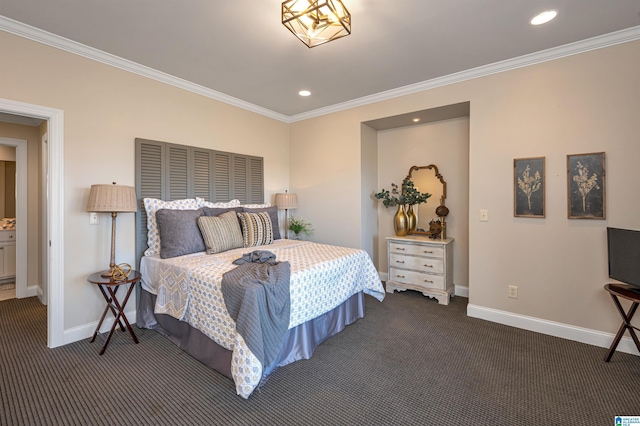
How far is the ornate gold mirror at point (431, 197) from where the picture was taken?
4.00 meters

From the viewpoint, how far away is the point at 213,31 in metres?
2.39

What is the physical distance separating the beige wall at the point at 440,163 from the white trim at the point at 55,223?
12.9 feet

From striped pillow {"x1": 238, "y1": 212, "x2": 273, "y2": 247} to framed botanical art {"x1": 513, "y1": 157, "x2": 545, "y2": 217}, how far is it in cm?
278

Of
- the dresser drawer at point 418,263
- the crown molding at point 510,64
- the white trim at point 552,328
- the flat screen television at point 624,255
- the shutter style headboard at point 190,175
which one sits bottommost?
the white trim at point 552,328

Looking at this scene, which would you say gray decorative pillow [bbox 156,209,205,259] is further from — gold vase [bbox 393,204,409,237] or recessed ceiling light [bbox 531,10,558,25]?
recessed ceiling light [bbox 531,10,558,25]

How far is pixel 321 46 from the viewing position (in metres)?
2.61

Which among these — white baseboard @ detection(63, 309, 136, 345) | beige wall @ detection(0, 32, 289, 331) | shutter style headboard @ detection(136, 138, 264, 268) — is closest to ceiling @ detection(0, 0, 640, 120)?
beige wall @ detection(0, 32, 289, 331)

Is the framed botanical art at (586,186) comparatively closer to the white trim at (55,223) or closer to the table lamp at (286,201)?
the table lamp at (286,201)

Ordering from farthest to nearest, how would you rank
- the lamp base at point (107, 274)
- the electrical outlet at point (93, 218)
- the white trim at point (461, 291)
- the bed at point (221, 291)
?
the white trim at point (461, 291) < the electrical outlet at point (93, 218) < the lamp base at point (107, 274) < the bed at point (221, 291)

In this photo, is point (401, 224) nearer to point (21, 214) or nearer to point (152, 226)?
point (152, 226)

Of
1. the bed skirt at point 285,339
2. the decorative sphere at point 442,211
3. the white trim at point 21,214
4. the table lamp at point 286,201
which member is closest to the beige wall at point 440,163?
the decorative sphere at point 442,211

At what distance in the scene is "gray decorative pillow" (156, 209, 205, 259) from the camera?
2.80 meters

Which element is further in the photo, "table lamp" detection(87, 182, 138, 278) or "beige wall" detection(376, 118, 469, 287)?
"beige wall" detection(376, 118, 469, 287)

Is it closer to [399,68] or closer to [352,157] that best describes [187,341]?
[352,157]
